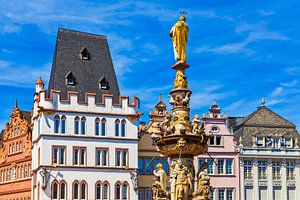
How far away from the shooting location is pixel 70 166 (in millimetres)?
60938

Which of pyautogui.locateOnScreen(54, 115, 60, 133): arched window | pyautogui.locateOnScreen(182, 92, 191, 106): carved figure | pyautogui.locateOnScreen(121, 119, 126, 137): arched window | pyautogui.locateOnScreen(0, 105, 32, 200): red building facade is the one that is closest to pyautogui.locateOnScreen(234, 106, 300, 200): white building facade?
pyautogui.locateOnScreen(121, 119, 126, 137): arched window

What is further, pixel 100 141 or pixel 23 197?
pixel 23 197

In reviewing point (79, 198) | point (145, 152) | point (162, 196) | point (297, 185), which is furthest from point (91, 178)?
point (162, 196)

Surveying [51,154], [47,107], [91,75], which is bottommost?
[51,154]

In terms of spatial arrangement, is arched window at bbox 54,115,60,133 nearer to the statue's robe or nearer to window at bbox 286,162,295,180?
window at bbox 286,162,295,180

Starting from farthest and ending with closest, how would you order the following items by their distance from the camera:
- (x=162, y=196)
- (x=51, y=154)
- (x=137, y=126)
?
(x=137, y=126), (x=51, y=154), (x=162, y=196)

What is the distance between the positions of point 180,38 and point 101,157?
4170 cm

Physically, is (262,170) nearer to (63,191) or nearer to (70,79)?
(63,191)

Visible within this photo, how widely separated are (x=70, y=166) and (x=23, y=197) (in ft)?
33.8

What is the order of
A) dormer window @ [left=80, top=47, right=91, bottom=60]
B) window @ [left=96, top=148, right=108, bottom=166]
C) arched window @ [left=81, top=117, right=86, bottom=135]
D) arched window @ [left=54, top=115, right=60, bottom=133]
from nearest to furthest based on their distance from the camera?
arched window @ [left=54, top=115, right=60, bottom=133] < arched window @ [left=81, top=117, right=86, bottom=135] < window @ [left=96, top=148, right=108, bottom=166] < dormer window @ [left=80, top=47, right=91, bottom=60]

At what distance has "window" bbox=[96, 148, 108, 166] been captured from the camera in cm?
6241

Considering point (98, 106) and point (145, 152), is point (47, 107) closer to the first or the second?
point (98, 106)

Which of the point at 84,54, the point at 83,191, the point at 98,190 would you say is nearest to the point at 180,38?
the point at 83,191

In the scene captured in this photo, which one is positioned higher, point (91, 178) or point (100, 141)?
point (100, 141)
